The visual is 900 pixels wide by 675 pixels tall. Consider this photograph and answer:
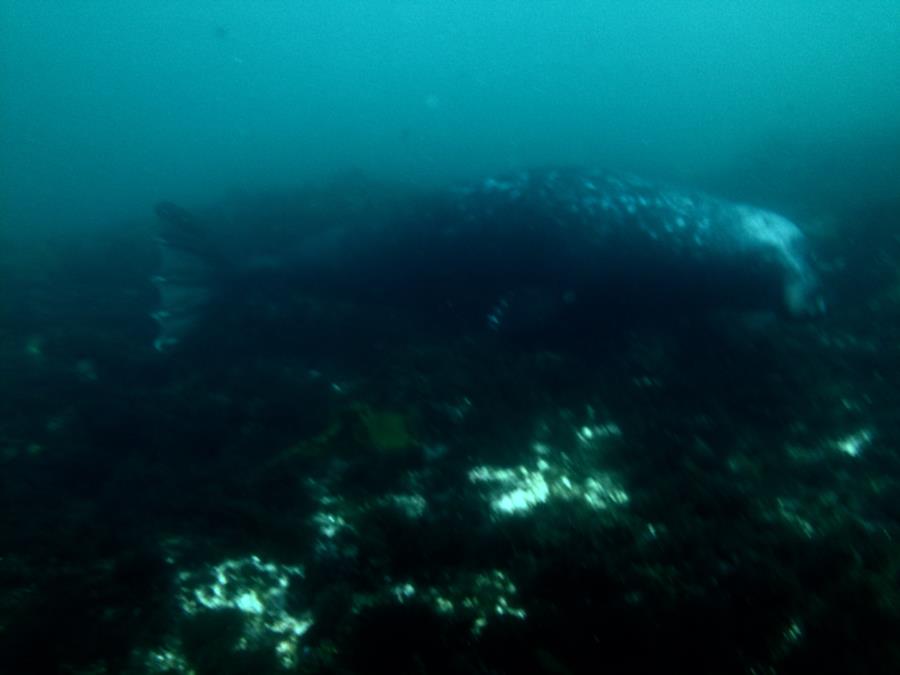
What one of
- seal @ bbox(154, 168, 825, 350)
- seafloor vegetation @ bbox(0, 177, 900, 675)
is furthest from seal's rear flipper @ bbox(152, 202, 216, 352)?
seafloor vegetation @ bbox(0, 177, 900, 675)

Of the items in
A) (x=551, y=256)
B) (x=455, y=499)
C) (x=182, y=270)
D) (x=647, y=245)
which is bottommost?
(x=182, y=270)

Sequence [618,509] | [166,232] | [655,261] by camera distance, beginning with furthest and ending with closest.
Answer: [166,232], [655,261], [618,509]

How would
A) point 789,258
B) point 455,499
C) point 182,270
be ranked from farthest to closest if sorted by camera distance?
point 182,270 → point 789,258 → point 455,499

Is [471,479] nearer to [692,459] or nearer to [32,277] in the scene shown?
[692,459]

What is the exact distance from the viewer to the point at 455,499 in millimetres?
4059

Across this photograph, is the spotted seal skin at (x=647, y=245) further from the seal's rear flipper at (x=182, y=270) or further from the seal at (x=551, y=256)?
the seal's rear flipper at (x=182, y=270)

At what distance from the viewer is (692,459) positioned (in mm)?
4492

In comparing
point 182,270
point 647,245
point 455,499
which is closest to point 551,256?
point 647,245

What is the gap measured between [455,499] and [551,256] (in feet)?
14.8

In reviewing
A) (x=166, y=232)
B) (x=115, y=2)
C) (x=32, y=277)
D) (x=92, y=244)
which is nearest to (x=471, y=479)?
(x=166, y=232)

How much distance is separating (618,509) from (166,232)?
25.4ft

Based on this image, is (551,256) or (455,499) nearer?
(455,499)

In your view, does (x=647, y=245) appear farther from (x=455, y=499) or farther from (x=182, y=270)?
(x=182, y=270)

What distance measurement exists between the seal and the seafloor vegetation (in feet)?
1.97
